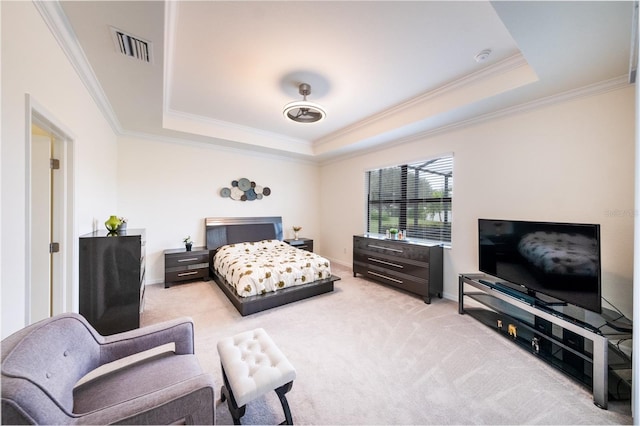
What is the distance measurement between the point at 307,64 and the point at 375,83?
90 cm

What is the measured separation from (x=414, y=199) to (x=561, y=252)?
2169mm

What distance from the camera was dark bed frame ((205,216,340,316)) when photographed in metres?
3.05

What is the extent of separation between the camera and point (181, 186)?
14.6 feet

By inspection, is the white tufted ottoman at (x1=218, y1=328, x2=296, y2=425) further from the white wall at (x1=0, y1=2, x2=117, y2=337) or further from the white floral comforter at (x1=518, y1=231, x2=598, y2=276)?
the white floral comforter at (x1=518, y1=231, x2=598, y2=276)

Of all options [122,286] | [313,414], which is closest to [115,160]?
[122,286]

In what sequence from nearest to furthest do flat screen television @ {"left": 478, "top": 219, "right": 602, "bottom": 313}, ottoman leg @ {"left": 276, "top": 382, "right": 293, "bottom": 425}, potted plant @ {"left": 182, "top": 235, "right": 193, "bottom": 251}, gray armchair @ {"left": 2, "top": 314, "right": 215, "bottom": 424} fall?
1. gray armchair @ {"left": 2, "top": 314, "right": 215, "bottom": 424}
2. ottoman leg @ {"left": 276, "top": 382, "right": 293, "bottom": 425}
3. flat screen television @ {"left": 478, "top": 219, "right": 602, "bottom": 313}
4. potted plant @ {"left": 182, "top": 235, "right": 193, "bottom": 251}

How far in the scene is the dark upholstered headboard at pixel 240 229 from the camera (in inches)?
183

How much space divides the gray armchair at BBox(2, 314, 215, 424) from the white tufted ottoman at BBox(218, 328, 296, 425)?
22cm

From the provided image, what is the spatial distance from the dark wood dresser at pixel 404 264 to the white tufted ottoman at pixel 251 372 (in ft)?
8.38

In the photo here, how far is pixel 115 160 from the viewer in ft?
12.5

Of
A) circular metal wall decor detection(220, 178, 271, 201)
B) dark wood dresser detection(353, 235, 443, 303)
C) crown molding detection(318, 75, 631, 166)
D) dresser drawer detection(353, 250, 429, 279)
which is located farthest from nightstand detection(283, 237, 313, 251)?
crown molding detection(318, 75, 631, 166)

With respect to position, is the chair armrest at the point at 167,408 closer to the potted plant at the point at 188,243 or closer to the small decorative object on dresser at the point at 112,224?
the small decorative object on dresser at the point at 112,224

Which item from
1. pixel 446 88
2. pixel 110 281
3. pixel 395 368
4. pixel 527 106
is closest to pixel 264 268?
pixel 110 281

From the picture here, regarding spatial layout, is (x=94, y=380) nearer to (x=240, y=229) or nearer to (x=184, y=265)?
(x=184, y=265)
